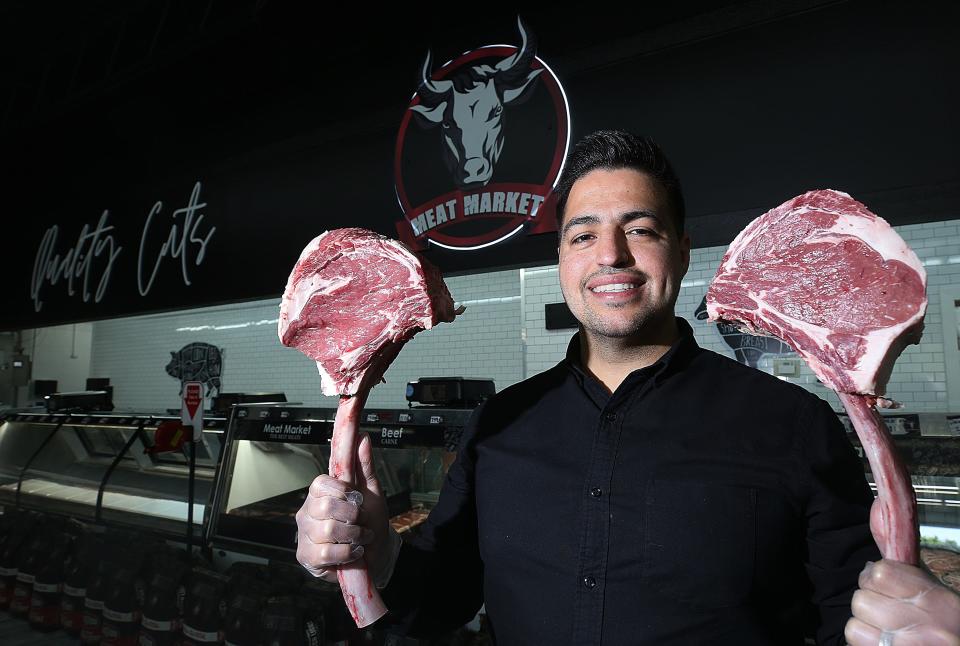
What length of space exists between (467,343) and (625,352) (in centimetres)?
504

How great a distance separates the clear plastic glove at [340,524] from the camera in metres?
1.06

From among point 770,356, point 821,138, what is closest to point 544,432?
point 821,138

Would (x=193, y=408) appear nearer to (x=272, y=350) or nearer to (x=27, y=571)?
(x=27, y=571)

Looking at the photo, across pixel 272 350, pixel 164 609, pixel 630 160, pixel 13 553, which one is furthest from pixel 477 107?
pixel 272 350

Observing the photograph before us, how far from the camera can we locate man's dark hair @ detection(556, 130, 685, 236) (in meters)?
1.26

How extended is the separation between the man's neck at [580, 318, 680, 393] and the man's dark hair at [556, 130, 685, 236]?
0.82 ft

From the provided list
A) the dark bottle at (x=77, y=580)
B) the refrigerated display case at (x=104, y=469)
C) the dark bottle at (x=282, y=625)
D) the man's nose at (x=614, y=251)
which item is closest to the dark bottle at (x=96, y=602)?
the dark bottle at (x=77, y=580)

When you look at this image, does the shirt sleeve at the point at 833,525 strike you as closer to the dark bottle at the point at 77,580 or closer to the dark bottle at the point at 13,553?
the dark bottle at the point at 77,580

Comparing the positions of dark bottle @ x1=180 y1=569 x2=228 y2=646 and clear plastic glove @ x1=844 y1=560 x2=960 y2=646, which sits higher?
clear plastic glove @ x1=844 y1=560 x2=960 y2=646

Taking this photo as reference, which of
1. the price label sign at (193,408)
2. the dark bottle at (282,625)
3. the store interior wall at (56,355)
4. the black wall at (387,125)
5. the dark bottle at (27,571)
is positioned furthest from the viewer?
the store interior wall at (56,355)

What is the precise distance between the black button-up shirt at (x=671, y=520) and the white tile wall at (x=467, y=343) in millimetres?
3136

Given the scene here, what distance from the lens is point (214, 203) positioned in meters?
4.56

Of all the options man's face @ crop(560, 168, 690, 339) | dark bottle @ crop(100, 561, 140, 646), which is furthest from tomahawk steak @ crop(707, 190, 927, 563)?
dark bottle @ crop(100, 561, 140, 646)

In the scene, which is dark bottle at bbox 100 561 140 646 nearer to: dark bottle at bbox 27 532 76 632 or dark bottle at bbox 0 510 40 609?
dark bottle at bbox 27 532 76 632
